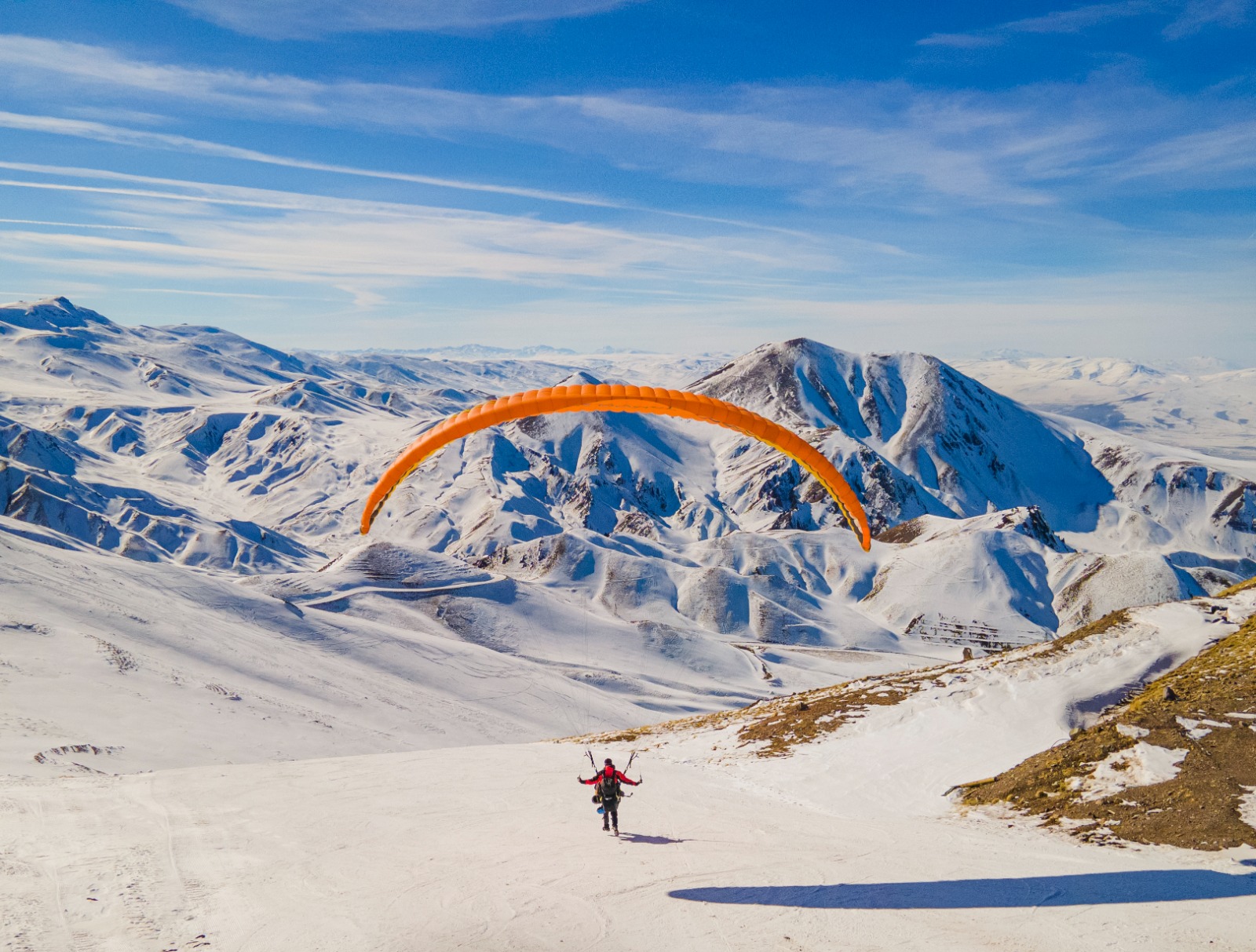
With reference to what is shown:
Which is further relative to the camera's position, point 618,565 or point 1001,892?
point 618,565

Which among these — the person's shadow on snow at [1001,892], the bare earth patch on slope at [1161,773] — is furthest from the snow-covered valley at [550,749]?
the bare earth patch on slope at [1161,773]

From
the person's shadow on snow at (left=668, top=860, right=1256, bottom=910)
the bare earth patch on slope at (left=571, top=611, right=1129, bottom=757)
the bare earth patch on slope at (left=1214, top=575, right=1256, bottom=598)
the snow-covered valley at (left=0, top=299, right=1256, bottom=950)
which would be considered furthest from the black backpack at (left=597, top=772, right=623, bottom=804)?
the bare earth patch on slope at (left=1214, top=575, right=1256, bottom=598)

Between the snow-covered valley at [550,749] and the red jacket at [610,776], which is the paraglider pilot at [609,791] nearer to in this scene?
the red jacket at [610,776]

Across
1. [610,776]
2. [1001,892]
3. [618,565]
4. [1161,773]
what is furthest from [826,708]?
[618,565]

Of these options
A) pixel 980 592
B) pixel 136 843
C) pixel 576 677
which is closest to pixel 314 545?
pixel 576 677

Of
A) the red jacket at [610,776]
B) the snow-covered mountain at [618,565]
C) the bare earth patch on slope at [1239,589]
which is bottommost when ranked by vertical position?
the snow-covered mountain at [618,565]

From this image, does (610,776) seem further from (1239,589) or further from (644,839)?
(1239,589)

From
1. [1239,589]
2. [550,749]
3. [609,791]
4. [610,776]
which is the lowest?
[550,749]
